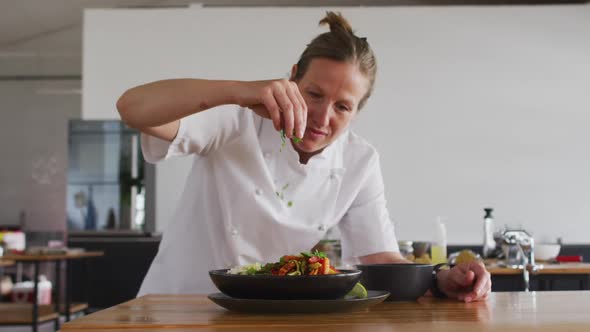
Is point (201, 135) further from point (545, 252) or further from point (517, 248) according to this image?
point (545, 252)

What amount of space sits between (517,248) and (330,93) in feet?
8.24

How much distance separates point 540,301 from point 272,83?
57 cm

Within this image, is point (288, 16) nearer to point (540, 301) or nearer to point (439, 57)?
point (439, 57)

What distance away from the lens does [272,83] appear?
1110mm

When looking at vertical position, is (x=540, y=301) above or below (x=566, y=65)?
below

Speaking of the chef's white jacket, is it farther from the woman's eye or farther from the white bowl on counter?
the white bowl on counter

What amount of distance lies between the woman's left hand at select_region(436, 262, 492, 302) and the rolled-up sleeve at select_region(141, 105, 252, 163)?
597 millimetres

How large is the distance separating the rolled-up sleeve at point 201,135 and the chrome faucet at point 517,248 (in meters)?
2.15

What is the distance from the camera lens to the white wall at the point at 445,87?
5.93 m

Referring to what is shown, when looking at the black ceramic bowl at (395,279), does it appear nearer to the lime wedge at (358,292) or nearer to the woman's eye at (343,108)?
the lime wedge at (358,292)

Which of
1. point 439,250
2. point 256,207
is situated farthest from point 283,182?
point 439,250

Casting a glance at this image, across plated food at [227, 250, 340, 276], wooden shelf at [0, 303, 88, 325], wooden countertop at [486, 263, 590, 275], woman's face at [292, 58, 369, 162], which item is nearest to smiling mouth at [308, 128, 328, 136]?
woman's face at [292, 58, 369, 162]

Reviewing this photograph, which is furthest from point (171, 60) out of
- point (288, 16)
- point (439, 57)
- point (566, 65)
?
point (566, 65)

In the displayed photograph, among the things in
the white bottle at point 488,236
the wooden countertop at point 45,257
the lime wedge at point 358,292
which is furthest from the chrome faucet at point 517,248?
the wooden countertop at point 45,257
